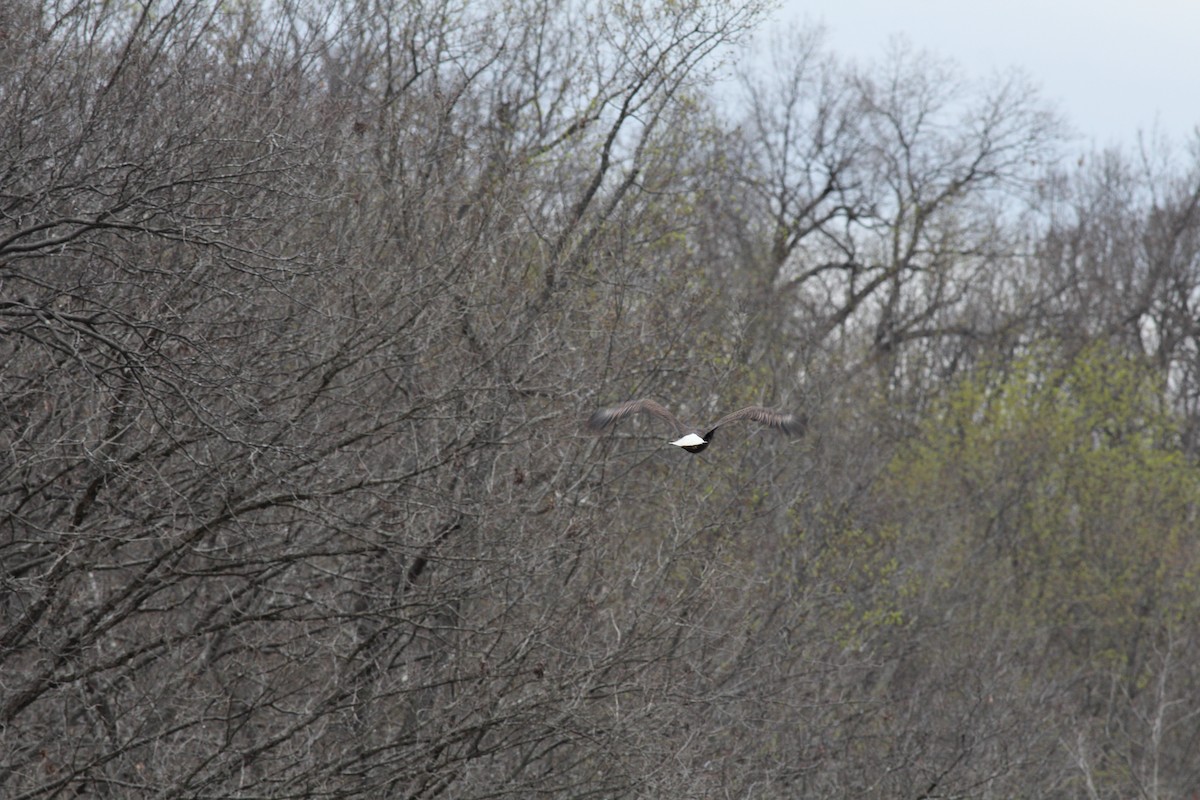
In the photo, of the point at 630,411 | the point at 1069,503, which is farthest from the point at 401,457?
the point at 1069,503

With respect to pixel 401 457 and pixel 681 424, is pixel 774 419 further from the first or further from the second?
pixel 401 457

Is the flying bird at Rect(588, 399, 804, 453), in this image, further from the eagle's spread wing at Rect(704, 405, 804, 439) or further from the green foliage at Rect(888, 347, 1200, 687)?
the green foliage at Rect(888, 347, 1200, 687)

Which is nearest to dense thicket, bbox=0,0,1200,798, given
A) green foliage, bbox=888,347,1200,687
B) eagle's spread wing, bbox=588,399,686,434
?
eagle's spread wing, bbox=588,399,686,434

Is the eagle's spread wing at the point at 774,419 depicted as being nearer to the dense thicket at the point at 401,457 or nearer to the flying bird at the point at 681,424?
the flying bird at the point at 681,424

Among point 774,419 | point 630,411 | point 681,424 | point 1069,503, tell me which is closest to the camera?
point 681,424

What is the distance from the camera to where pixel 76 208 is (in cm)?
864

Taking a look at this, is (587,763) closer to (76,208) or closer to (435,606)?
(435,606)

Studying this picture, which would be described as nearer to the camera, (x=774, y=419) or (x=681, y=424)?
(x=681, y=424)

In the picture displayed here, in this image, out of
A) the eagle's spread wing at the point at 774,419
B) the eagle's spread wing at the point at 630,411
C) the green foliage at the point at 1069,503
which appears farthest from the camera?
the green foliage at the point at 1069,503

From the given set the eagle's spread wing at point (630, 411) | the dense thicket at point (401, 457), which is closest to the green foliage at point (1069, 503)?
the dense thicket at point (401, 457)

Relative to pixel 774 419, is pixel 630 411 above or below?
below

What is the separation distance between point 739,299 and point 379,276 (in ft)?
19.5

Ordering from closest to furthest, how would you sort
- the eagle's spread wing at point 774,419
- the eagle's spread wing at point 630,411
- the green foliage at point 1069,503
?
1. the eagle's spread wing at point 630,411
2. the eagle's spread wing at point 774,419
3. the green foliage at point 1069,503

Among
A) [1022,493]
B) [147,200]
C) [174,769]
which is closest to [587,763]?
[174,769]
